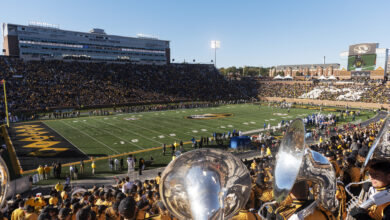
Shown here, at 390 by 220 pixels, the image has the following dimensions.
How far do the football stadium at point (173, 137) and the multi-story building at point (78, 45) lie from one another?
26 centimetres

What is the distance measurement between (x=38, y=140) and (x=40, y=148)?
274 cm

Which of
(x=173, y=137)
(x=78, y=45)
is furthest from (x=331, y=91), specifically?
(x=78, y=45)

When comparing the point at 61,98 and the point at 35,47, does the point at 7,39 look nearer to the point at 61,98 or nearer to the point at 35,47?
the point at 35,47

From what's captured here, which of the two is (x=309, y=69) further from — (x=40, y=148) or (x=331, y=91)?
(x=40, y=148)

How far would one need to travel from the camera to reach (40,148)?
17.9 m

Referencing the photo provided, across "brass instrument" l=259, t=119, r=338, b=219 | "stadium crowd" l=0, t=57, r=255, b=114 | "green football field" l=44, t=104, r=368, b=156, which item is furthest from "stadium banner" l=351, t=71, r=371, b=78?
"brass instrument" l=259, t=119, r=338, b=219

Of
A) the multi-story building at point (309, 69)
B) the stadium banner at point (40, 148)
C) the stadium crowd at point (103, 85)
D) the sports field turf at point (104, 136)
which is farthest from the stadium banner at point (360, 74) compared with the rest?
the stadium banner at point (40, 148)

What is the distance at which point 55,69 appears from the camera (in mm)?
46281

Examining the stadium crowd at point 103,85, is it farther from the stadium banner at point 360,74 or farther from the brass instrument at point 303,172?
the brass instrument at point 303,172

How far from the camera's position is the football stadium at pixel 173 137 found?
238 cm

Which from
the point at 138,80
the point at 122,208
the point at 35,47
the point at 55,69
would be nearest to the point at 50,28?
the point at 35,47

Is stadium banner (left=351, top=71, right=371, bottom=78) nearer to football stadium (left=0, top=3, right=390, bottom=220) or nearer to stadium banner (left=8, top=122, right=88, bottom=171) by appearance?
football stadium (left=0, top=3, right=390, bottom=220)

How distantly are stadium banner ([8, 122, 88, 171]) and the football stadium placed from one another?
0.13 m

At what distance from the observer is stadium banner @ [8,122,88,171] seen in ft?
50.6
